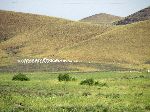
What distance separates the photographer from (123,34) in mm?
101875

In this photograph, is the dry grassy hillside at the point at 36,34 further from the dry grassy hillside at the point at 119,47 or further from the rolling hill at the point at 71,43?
the dry grassy hillside at the point at 119,47

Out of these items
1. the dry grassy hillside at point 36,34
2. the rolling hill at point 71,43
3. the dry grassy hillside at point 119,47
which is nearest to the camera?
the rolling hill at point 71,43

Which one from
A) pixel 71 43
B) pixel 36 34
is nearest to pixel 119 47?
pixel 71 43

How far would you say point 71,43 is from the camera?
104 m

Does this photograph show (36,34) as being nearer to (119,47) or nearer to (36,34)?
(36,34)

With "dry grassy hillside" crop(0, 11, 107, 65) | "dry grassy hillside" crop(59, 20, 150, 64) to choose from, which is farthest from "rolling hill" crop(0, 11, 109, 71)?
"dry grassy hillside" crop(59, 20, 150, 64)

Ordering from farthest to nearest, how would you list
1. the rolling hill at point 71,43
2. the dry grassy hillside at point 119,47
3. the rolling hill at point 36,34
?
the rolling hill at point 36,34 < the dry grassy hillside at point 119,47 < the rolling hill at point 71,43

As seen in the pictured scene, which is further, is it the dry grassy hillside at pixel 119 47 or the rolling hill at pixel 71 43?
the dry grassy hillside at pixel 119 47

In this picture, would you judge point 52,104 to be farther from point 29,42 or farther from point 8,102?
point 29,42

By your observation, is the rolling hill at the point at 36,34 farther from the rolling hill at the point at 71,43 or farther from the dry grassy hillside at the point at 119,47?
the dry grassy hillside at the point at 119,47

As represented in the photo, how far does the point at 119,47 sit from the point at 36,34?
117 feet

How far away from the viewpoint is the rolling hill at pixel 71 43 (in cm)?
7843

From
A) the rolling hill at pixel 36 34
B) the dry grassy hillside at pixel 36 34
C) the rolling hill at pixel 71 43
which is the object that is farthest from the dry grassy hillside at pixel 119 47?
the dry grassy hillside at pixel 36 34

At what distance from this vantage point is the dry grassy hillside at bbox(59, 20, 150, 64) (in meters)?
84.0
